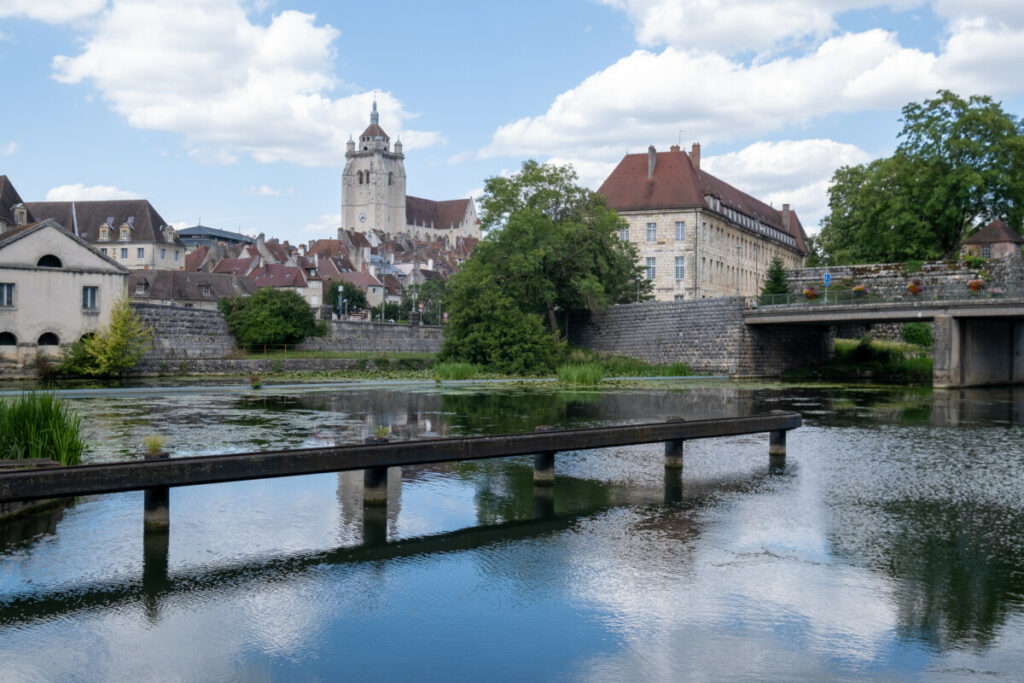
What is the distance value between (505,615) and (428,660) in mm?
1165

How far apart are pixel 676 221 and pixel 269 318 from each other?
137 feet

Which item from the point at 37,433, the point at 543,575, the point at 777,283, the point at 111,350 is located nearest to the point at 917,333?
the point at 777,283

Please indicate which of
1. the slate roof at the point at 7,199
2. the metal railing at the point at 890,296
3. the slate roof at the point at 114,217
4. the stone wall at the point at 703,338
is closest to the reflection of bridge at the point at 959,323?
the metal railing at the point at 890,296

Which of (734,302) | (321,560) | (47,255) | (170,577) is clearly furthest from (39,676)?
(734,302)

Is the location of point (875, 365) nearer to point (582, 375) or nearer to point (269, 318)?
point (582, 375)

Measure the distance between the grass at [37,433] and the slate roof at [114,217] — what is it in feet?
338

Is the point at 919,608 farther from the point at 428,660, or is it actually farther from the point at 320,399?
the point at 320,399

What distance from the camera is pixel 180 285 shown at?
9219 centimetres

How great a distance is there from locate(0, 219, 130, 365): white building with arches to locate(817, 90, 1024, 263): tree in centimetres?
4635

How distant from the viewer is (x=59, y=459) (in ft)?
37.9

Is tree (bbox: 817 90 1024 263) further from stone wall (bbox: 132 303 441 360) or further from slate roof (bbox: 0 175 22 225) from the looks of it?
slate roof (bbox: 0 175 22 225)

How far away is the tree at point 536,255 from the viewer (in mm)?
48650

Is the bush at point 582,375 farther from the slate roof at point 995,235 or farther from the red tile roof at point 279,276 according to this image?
the red tile roof at point 279,276

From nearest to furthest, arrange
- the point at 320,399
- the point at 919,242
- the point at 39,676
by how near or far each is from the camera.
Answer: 1. the point at 39,676
2. the point at 320,399
3. the point at 919,242
